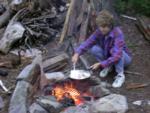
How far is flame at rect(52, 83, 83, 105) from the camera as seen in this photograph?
6.44 metres

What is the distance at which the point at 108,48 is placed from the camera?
23.4ft

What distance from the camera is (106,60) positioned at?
6.94 m

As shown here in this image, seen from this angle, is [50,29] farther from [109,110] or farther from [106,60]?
[109,110]

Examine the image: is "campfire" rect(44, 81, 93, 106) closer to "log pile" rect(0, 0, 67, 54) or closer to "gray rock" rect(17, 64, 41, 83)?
"gray rock" rect(17, 64, 41, 83)

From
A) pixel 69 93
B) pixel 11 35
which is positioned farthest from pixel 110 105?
pixel 11 35

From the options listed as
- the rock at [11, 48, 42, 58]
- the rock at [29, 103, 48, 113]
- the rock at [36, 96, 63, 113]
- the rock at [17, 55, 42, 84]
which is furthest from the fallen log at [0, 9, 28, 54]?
the rock at [29, 103, 48, 113]

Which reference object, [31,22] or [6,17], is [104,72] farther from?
[6,17]

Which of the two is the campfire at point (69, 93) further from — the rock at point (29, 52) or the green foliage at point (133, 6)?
the green foliage at point (133, 6)

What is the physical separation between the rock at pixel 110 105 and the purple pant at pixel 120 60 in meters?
0.84

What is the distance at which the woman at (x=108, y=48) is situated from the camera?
22.1 feet

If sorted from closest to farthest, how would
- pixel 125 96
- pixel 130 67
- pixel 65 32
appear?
pixel 125 96 < pixel 130 67 < pixel 65 32

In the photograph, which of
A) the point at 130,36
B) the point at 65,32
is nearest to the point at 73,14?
the point at 65,32

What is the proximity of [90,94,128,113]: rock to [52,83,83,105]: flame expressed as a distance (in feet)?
1.12

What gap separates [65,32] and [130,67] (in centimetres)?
160
